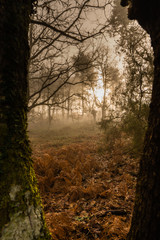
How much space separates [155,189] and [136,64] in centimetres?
587

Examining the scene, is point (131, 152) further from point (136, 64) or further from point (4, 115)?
point (4, 115)

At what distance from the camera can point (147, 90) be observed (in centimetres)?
551

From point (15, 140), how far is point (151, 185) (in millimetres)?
1257

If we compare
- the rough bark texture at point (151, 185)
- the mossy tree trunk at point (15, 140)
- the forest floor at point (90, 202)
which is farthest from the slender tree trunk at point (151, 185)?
the forest floor at point (90, 202)

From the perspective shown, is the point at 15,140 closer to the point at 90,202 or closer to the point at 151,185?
the point at 151,185

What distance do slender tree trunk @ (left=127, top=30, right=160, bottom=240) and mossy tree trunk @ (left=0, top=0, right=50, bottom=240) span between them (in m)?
0.90

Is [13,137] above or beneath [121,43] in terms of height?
beneath

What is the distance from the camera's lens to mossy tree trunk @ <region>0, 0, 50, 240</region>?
1093mm

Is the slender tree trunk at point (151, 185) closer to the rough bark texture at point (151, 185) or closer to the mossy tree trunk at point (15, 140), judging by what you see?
the rough bark texture at point (151, 185)

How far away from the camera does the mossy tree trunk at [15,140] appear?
1.09 m

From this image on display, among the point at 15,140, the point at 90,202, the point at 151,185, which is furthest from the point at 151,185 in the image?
the point at 90,202

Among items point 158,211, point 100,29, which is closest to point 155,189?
point 158,211

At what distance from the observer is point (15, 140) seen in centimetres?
129

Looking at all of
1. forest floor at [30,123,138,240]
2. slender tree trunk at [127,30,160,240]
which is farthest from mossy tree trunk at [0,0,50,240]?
forest floor at [30,123,138,240]
